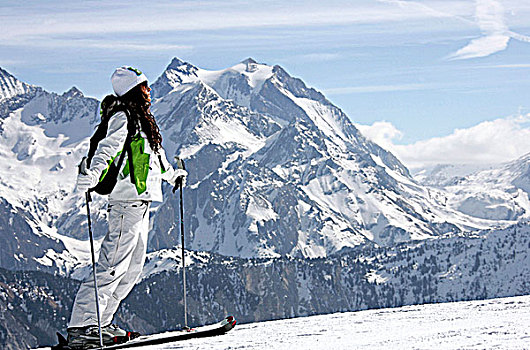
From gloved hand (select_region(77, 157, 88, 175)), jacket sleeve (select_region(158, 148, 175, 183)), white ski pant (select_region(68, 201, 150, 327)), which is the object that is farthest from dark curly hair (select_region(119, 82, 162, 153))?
gloved hand (select_region(77, 157, 88, 175))

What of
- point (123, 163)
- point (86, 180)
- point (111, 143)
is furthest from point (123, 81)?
point (86, 180)

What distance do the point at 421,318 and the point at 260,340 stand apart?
2540 millimetres

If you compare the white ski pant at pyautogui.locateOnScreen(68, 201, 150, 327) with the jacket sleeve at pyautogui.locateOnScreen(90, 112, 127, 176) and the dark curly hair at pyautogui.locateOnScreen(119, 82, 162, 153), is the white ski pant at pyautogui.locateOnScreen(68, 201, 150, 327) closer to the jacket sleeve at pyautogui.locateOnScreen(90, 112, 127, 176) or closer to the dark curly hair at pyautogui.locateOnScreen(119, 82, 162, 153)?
the jacket sleeve at pyautogui.locateOnScreen(90, 112, 127, 176)

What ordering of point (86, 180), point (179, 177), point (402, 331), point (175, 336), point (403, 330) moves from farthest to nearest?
→ point (179, 177) → point (175, 336) → point (403, 330) → point (402, 331) → point (86, 180)

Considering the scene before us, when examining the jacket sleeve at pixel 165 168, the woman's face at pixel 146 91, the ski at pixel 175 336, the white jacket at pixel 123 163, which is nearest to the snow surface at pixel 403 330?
the ski at pixel 175 336

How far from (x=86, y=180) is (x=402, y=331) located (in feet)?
14.9

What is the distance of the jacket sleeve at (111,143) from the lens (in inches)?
391

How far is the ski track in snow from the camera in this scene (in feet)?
28.0

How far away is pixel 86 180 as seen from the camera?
9.65 metres

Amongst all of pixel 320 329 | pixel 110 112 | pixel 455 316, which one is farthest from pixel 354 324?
pixel 110 112

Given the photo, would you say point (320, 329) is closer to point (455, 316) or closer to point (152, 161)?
point (455, 316)

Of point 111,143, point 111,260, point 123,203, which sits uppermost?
point 111,143

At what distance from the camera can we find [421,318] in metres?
11.2

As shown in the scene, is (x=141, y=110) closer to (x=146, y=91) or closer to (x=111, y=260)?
(x=146, y=91)
